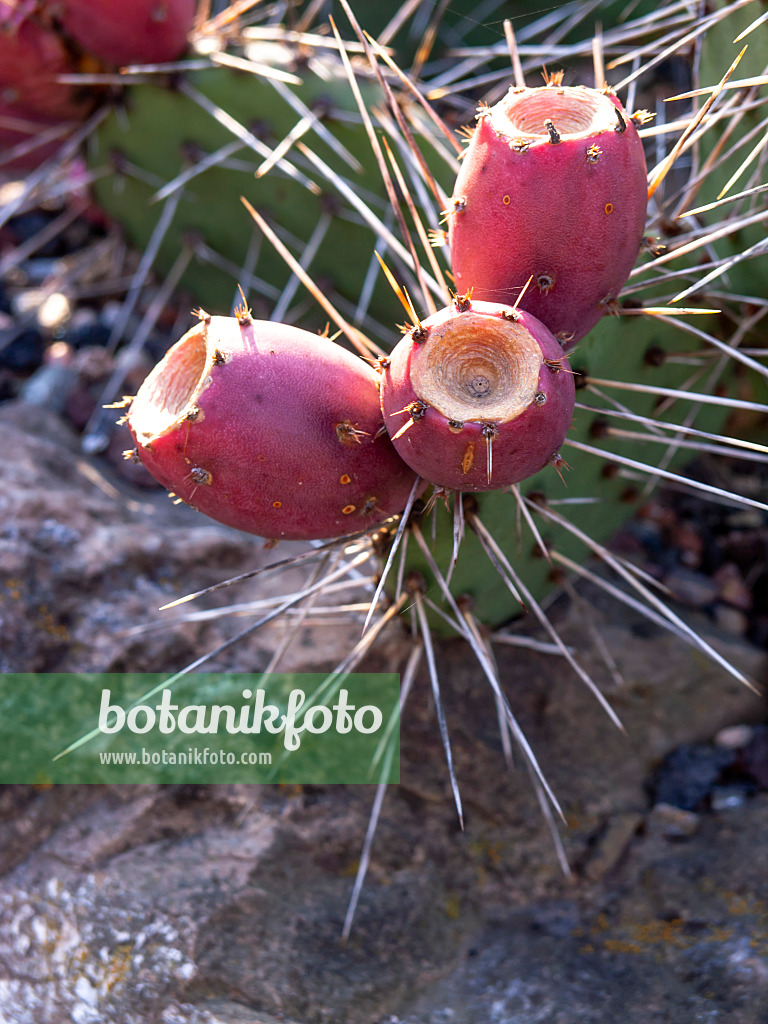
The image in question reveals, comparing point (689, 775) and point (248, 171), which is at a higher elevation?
point (248, 171)

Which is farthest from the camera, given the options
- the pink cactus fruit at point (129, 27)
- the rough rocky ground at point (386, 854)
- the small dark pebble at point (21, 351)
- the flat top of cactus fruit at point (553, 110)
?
the small dark pebble at point (21, 351)

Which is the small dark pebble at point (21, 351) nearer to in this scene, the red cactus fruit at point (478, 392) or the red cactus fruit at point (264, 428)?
the red cactus fruit at point (264, 428)

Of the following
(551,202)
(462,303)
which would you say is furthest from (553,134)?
(462,303)

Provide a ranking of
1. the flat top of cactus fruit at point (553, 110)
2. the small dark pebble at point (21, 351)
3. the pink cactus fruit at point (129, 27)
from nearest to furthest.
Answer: the flat top of cactus fruit at point (553, 110) < the pink cactus fruit at point (129, 27) < the small dark pebble at point (21, 351)

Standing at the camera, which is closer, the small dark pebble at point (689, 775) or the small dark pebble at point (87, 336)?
the small dark pebble at point (689, 775)

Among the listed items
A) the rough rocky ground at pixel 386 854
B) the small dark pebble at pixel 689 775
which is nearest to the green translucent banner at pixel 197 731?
the rough rocky ground at pixel 386 854

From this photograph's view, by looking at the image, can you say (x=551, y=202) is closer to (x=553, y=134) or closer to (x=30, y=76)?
(x=553, y=134)

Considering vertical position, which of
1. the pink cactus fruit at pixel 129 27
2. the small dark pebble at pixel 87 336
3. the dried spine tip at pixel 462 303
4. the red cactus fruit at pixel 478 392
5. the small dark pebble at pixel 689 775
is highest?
the pink cactus fruit at pixel 129 27
